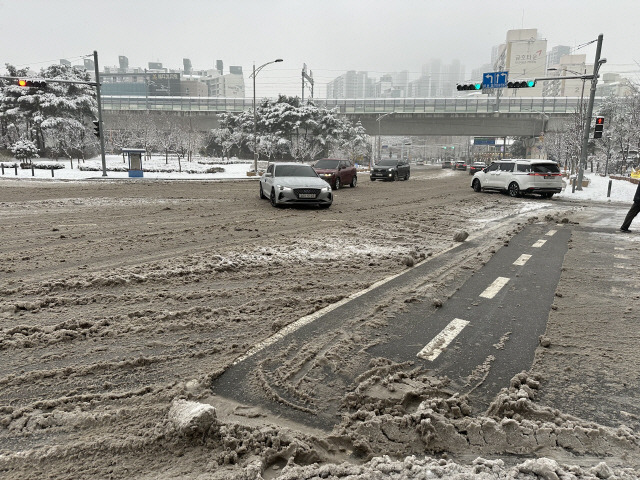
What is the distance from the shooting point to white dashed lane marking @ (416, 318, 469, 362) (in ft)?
12.0

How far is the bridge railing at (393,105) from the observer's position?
184 feet

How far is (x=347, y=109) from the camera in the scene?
65000 mm

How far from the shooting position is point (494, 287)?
18.5 feet

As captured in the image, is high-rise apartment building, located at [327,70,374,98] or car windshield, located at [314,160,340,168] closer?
car windshield, located at [314,160,340,168]

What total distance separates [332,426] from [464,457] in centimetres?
77

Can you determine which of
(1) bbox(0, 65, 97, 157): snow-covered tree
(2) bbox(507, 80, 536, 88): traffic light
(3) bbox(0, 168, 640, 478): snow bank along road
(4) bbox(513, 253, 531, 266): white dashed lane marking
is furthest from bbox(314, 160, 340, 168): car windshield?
(1) bbox(0, 65, 97, 157): snow-covered tree

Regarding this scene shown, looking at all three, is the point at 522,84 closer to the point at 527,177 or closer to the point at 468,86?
the point at 468,86

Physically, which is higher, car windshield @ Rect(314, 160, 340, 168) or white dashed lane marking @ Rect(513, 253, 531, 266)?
car windshield @ Rect(314, 160, 340, 168)

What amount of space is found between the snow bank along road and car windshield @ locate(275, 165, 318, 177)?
7.54 meters

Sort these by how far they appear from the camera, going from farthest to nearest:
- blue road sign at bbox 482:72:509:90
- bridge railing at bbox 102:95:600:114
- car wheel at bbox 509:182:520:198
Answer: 1. bridge railing at bbox 102:95:600:114
2. blue road sign at bbox 482:72:509:90
3. car wheel at bbox 509:182:520:198

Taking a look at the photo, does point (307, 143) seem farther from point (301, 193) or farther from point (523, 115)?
point (301, 193)

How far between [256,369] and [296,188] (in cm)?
1041

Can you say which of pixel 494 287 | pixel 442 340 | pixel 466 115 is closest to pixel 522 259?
pixel 494 287

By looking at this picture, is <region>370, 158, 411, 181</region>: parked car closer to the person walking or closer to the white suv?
the white suv
